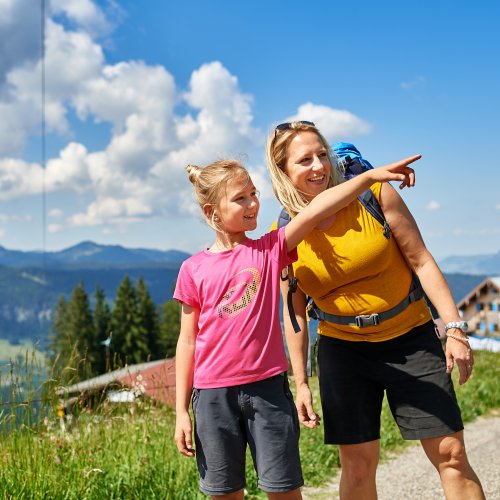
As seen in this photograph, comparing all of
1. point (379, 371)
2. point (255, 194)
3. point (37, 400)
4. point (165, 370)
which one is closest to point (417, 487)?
point (165, 370)

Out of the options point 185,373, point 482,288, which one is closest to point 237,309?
point 185,373

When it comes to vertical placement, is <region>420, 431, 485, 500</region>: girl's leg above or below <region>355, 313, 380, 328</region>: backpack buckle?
below

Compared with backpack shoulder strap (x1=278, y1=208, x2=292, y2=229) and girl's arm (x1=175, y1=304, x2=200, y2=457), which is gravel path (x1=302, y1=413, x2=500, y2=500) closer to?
girl's arm (x1=175, y1=304, x2=200, y2=457)

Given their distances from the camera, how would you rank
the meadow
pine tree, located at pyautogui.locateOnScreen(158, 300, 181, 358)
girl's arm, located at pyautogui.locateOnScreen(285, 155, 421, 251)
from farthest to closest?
pine tree, located at pyautogui.locateOnScreen(158, 300, 181, 358)
the meadow
girl's arm, located at pyautogui.locateOnScreen(285, 155, 421, 251)

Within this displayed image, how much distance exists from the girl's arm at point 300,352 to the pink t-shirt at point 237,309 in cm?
22

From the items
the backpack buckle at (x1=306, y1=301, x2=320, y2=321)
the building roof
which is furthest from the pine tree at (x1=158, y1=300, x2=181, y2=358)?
the backpack buckle at (x1=306, y1=301, x2=320, y2=321)

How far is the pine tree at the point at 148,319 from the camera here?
226 feet

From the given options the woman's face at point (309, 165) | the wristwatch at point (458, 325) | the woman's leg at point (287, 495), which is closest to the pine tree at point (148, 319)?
the woman's face at point (309, 165)

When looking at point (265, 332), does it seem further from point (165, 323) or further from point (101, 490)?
point (165, 323)

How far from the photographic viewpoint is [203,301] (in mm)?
2771

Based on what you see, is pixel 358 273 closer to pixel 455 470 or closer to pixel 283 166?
pixel 283 166

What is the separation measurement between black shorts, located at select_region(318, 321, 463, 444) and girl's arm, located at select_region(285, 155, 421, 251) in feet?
2.21

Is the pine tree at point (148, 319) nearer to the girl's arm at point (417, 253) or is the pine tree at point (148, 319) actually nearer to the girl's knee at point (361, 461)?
the girl's knee at point (361, 461)

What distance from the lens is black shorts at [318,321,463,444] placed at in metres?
2.83
